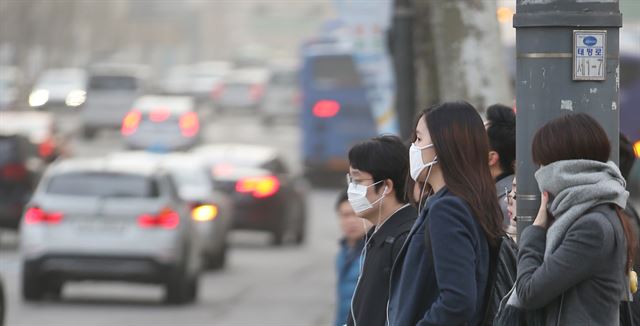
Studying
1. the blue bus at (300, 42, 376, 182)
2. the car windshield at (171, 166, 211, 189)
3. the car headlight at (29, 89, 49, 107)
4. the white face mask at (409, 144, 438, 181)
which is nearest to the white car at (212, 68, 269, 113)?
the car headlight at (29, 89, 49, 107)

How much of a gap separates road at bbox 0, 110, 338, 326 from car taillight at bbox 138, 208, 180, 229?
0.87 m

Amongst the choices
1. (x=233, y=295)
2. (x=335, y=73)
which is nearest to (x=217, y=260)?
(x=233, y=295)

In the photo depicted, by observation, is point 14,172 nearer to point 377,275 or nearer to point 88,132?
point 377,275

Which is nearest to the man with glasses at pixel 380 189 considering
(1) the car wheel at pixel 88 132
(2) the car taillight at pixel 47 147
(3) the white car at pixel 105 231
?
(3) the white car at pixel 105 231

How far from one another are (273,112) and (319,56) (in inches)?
887

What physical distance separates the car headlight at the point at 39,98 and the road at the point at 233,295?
36.6m

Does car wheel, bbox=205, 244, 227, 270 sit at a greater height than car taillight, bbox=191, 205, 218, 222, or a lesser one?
lesser

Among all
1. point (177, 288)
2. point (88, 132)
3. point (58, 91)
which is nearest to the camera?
point (177, 288)

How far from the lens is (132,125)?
1754 inches

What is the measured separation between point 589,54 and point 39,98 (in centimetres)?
6096

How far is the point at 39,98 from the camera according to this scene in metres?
64.8

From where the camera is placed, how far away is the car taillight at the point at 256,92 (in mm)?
69062

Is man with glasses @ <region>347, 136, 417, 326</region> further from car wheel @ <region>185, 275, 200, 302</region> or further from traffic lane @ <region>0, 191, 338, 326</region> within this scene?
car wheel @ <region>185, 275, 200, 302</region>

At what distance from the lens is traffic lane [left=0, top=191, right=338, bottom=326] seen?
16.3 m
